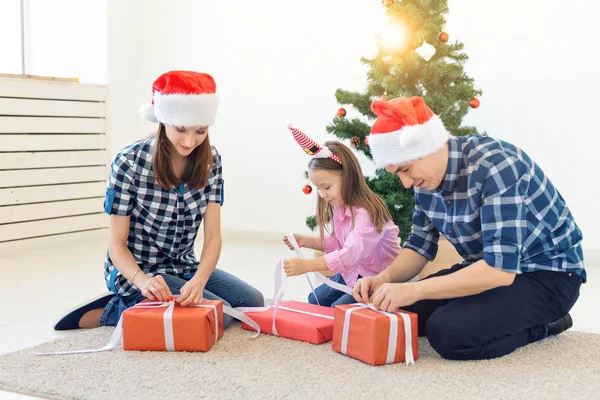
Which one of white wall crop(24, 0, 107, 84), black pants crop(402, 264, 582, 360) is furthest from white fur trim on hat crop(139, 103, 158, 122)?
white wall crop(24, 0, 107, 84)

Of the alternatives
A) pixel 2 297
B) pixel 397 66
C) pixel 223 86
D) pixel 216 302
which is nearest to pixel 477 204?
pixel 216 302

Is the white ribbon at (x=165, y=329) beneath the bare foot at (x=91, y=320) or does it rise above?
above

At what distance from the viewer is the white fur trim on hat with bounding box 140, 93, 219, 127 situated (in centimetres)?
207

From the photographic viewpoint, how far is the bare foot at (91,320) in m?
2.35

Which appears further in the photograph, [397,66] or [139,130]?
[139,130]

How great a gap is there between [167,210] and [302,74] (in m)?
2.18

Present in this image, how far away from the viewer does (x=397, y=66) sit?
124 inches

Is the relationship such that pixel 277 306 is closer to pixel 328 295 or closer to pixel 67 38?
pixel 328 295

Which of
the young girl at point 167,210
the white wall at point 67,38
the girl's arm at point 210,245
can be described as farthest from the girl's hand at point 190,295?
the white wall at point 67,38

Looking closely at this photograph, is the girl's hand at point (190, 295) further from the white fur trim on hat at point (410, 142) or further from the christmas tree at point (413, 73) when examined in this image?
the christmas tree at point (413, 73)

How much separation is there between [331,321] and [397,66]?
1.38 m

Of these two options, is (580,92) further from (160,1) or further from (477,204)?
(160,1)

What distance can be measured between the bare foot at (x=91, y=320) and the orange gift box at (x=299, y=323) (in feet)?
1.58

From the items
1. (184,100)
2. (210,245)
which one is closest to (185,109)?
(184,100)
